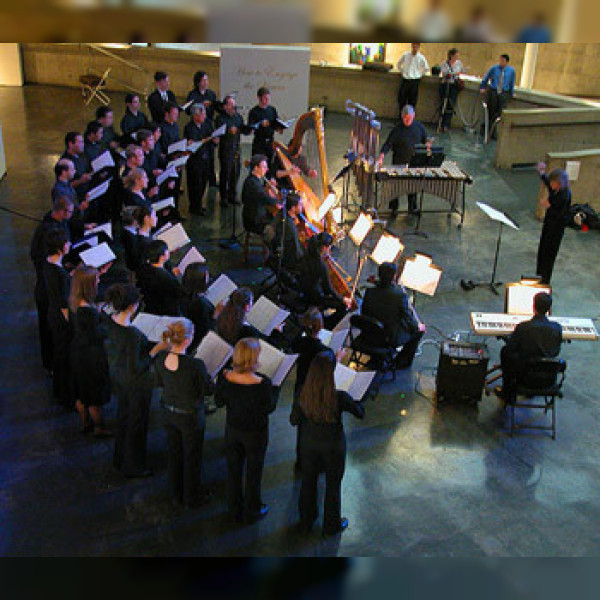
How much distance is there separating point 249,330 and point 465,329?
11.7 feet

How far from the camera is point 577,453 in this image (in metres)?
6.85

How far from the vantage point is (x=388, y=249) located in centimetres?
820

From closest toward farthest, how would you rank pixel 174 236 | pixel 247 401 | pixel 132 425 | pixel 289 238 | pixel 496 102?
pixel 247 401, pixel 132 425, pixel 174 236, pixel 289 238, pixel 496 102

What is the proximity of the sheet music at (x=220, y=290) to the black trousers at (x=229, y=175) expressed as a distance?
4.76 metres

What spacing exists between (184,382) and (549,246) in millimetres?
5889

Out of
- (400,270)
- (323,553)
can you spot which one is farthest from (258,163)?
(323,553)

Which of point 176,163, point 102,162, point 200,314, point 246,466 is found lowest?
point 246,466

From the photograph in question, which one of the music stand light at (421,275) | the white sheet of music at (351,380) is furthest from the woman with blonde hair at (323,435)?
the music stand light at (421,275)

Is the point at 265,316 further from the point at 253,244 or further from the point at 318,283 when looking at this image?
the point at 253,244

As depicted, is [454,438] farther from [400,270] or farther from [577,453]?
[400,270]

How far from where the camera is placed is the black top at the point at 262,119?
1202 centimetres

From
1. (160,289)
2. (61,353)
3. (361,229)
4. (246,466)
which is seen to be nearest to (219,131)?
(361,229)

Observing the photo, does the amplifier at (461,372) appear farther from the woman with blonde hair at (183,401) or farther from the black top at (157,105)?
the black top at (157,105)

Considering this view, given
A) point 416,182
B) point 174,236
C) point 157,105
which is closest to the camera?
point 174,236
